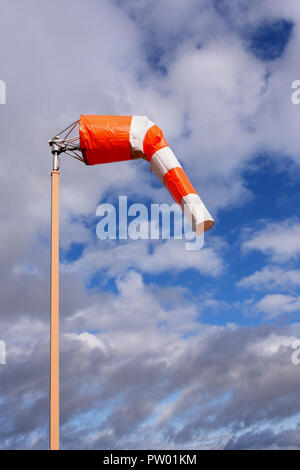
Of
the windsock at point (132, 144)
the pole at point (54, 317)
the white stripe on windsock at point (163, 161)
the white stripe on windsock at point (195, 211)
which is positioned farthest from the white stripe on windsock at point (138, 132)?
the pole at point (54, 317)

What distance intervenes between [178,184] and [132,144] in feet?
4.37

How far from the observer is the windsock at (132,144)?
961 cm

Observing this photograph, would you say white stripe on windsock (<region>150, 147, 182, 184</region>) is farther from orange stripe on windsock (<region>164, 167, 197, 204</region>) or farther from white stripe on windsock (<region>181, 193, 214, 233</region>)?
white stripe on windsock (<region>181, 193, 214, 233</region>)

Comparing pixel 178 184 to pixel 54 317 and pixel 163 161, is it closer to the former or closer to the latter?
pixel 163 161

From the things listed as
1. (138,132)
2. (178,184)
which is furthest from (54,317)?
(138,132)

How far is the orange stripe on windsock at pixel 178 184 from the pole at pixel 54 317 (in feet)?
7.64

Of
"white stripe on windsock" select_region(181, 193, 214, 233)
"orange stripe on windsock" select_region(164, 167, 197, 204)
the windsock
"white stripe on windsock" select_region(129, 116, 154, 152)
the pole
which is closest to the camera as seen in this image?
the pole

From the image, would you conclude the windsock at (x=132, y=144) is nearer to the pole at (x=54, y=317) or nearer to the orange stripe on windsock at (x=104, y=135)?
the orange stripe on windsock at (x=104, y=135)

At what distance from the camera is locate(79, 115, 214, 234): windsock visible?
961cm

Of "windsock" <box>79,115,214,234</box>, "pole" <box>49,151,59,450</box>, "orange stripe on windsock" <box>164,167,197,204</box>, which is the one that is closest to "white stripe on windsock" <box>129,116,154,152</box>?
"windsock" <box>79,115,214,234</box>

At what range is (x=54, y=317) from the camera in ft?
28.5

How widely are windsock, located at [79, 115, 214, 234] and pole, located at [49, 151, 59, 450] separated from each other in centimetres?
95
